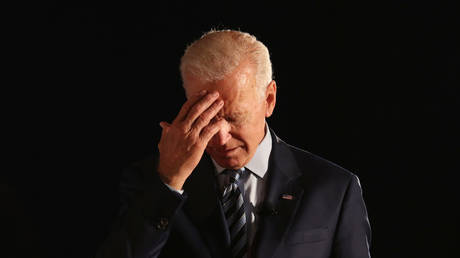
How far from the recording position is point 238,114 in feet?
6.54

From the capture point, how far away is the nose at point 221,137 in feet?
6.49

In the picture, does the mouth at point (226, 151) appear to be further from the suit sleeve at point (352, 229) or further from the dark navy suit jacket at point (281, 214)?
the suit sleeve at point (352, 229)

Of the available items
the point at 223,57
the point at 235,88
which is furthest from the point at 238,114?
the point at 223,57

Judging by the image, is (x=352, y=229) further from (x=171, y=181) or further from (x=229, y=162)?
(x=171, y=181)

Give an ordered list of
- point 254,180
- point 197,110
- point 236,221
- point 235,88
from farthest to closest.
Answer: point 254,180
point 236,221
point 235,88
point 197,110

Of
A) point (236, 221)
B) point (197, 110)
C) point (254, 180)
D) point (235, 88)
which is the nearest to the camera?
point (197, 110)

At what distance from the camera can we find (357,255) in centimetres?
215

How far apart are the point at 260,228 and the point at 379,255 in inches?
39.9

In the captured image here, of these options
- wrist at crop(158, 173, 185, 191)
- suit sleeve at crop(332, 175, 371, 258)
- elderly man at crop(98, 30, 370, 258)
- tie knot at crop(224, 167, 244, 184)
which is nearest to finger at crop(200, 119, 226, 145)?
elderly man at crop(98, 30, 370, 258)

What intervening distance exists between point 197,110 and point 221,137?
18 cm

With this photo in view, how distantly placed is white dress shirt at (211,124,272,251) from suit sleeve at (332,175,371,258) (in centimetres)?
31

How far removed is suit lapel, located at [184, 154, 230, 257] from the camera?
6.77 ft

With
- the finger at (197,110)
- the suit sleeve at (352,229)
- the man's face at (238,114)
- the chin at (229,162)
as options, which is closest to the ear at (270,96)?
the man's face at (238,114)

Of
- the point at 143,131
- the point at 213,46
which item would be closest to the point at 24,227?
the point at 143,131
